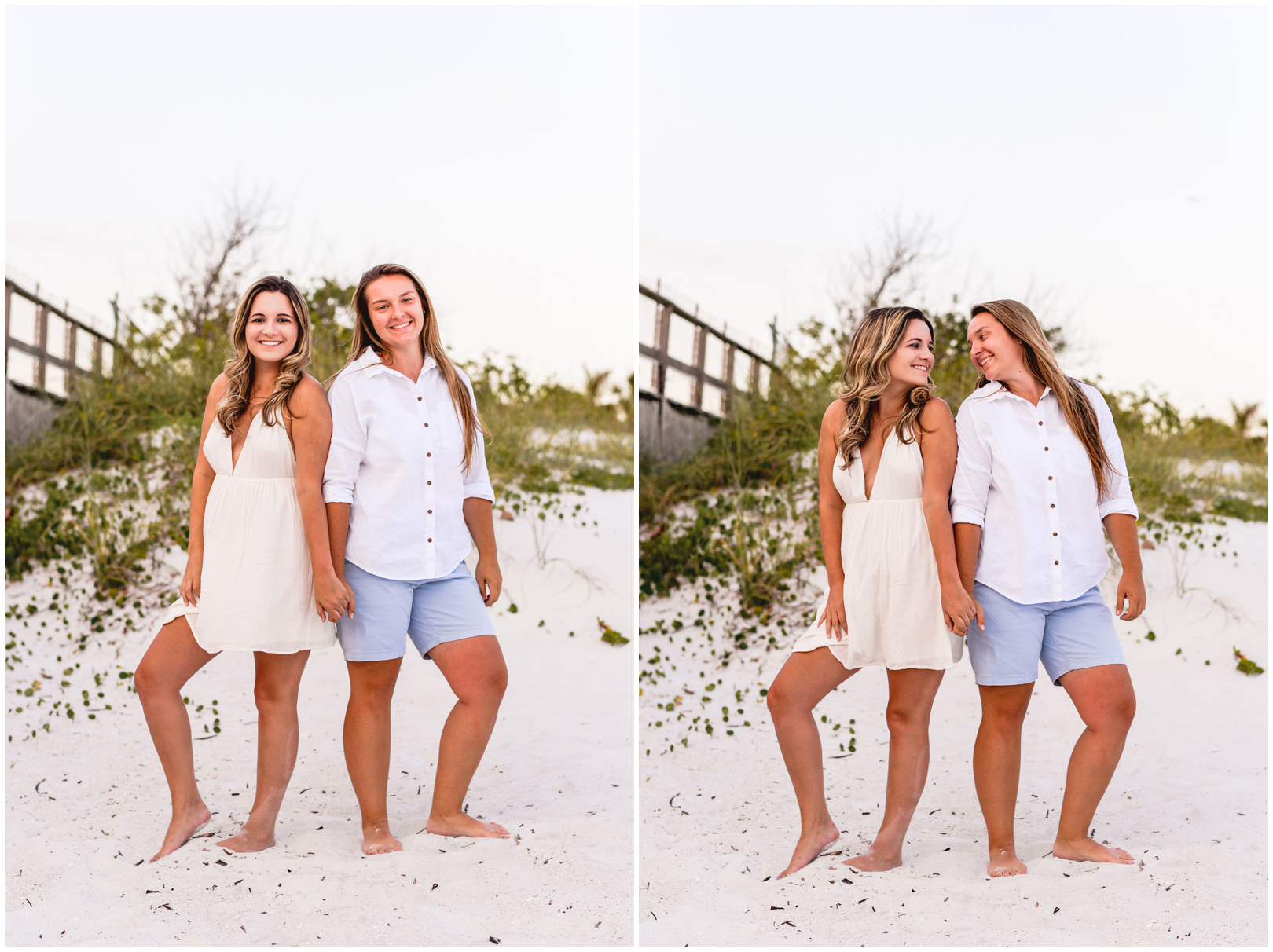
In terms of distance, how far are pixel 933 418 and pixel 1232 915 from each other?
5.38 ft

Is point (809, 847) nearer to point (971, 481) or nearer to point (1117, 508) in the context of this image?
point (971, 481)

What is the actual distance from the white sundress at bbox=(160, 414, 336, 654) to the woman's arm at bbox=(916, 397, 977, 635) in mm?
1805

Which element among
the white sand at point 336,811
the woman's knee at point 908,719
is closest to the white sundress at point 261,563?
the white sand at point 336,811

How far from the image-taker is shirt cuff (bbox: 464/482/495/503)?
11.1 feet

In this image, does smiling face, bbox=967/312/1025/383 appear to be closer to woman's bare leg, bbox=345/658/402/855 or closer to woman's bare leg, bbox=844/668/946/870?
woman's bare leg, bbox=844/668/946/870

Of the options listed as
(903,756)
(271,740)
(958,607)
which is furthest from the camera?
(271,740)

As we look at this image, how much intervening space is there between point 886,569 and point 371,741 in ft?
5.38

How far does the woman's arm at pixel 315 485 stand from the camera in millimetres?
3049

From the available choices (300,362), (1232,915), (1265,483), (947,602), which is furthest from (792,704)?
(1265,483)

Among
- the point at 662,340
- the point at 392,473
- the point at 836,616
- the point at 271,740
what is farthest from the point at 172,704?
the point at 662,340

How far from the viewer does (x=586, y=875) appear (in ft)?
10.8

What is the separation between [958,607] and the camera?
299cm

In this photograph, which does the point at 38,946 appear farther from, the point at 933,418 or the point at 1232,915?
the point at 1232,915

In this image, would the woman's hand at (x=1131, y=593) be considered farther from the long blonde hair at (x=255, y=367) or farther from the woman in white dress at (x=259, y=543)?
the long blonde hair at (x=255, y=367)
